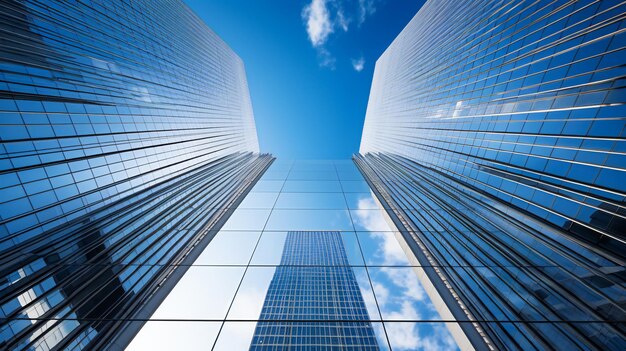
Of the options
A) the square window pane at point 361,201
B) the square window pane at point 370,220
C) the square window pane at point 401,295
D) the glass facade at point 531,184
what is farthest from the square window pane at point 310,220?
the square window pane at point 401,295

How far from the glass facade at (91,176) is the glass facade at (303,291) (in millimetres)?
1340

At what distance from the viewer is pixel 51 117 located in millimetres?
21109

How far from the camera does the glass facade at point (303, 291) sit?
5465 mm

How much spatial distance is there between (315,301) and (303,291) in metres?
0.53

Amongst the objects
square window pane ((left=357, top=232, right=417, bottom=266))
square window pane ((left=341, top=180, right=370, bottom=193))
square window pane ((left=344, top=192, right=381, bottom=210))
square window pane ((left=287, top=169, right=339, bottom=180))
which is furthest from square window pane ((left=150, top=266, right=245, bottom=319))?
square window pane ((left=287, top=169, right=339, bottom=180))

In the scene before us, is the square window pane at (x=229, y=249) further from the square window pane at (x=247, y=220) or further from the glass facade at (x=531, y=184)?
the glass facade at (x=531, y=184)

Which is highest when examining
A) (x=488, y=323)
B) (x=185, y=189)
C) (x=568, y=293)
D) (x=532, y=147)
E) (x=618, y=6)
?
(x=618, y=6)

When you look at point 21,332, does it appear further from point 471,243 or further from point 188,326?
point 471,243

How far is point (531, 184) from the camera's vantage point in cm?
1991

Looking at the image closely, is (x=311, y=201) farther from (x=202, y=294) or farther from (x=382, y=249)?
(x=202, y=294)

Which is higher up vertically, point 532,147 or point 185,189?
point 532,147

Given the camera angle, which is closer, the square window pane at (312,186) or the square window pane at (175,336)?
the square window pane at (175,336)

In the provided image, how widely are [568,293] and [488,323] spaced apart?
5.23 meters

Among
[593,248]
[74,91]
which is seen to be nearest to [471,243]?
[593,248]
